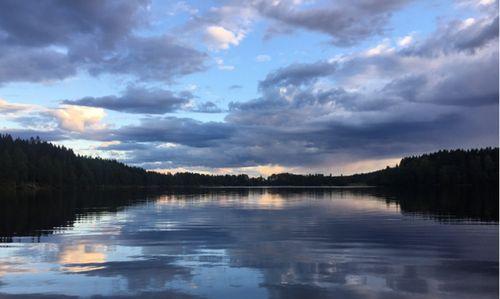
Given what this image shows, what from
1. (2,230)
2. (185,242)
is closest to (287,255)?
(185,242)

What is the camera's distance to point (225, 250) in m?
29.6

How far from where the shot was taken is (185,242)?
3350 centimetres

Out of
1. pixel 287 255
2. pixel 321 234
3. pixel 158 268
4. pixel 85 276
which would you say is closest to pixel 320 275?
pixel 287 255

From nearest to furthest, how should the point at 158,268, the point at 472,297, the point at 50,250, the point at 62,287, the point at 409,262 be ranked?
the point at 472,297
the point at 62,287
the point at 158,268
the point at 409,262
the point at 50,250

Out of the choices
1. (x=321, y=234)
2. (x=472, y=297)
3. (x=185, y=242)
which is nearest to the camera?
(x=472, y=297)

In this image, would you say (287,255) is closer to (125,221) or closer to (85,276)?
(85,276)

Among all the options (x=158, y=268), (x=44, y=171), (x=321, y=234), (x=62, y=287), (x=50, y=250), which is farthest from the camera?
(x=44, y=171)

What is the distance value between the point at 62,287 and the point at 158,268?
16.8 ft

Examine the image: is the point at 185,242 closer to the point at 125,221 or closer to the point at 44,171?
the point at 125,221

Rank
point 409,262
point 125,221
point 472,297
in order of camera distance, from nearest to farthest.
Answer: point 472,297
point 409,262
point 125,221

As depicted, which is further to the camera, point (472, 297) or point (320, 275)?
point (320, 275)

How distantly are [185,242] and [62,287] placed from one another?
14.3 meters

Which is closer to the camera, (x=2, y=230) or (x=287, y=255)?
(x=287, y=255)

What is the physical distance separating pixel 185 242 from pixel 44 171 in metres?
182
